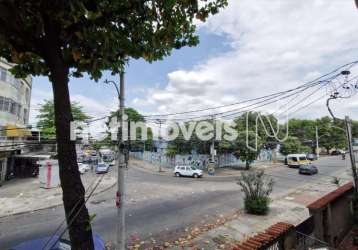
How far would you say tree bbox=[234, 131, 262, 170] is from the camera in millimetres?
30987

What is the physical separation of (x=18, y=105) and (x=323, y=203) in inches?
1111

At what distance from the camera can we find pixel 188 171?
2878cm

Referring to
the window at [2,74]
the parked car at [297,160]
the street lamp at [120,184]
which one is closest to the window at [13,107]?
the window at [2,74]

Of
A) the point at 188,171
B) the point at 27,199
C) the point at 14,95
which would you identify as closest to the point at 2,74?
the point at 14,95

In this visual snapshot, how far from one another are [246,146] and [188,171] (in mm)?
8257

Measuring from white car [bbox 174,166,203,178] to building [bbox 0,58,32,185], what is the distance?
54.3 feet

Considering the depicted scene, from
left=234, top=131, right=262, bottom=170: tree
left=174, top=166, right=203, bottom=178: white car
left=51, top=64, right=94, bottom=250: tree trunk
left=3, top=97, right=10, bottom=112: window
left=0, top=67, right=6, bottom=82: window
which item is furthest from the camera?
left=234, top=131, right=262, bottom=170: tree

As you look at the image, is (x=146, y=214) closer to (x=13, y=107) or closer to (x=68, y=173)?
(x=68, y=173)

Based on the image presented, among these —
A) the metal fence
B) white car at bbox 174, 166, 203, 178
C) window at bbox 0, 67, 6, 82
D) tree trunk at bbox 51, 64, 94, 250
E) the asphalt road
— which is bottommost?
the asphalt road

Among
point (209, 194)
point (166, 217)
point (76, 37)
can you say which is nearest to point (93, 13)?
point (76, 37)

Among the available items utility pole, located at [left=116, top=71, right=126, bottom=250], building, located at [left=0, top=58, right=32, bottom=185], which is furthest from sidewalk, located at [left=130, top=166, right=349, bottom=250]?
building, located at [left=0, top=58, right=32, bottom=185]

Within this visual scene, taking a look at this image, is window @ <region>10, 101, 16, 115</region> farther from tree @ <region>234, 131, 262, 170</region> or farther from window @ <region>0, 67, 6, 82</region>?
tree @ <region>234, 131, 262, 170</region>

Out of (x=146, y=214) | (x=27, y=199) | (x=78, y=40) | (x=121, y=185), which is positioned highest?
(x=78, y=40)

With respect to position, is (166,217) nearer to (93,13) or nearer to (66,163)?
(66,163)
